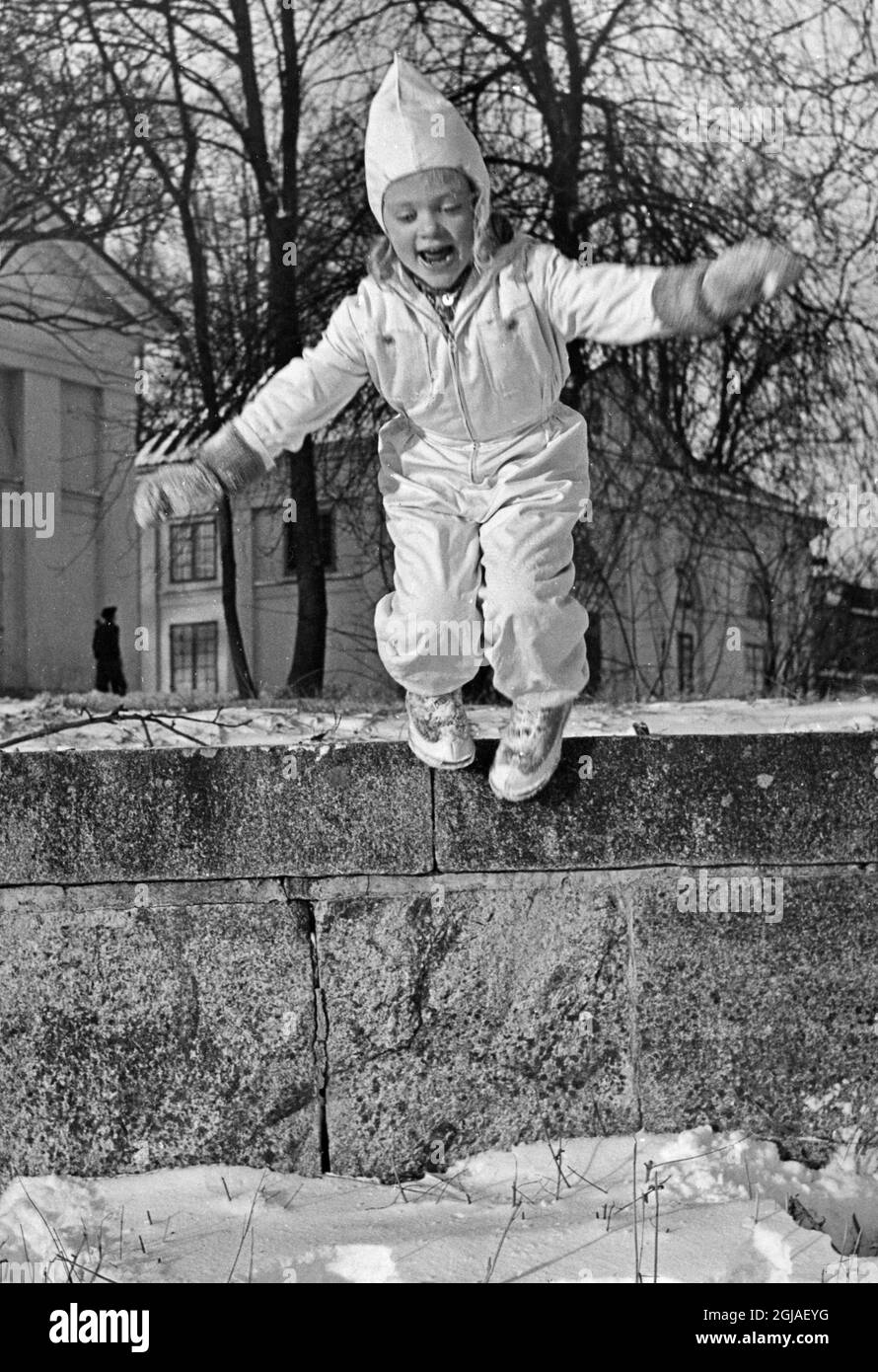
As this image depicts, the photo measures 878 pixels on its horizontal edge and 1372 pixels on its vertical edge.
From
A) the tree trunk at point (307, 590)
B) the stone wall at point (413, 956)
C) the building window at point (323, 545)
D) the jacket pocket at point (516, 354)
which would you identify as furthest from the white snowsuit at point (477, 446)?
the building window at point (323, 545)

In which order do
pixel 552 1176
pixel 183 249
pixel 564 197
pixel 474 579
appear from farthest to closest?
pixel 183 249 → pixel 564 197 → pixel 552 1176 → pixel 474 579

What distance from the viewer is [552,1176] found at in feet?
8.31

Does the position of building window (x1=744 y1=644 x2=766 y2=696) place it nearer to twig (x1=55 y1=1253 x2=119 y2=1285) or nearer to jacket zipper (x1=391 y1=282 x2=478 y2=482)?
jacket zipper (x1=391 y1=282 x2=478 y2=482)

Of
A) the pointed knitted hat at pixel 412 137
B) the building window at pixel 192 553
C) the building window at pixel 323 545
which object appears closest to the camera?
the pointed knitted hat at pixel 412 137

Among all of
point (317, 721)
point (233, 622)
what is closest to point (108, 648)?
point (233, 622)

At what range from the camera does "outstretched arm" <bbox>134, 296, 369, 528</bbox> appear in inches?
91.4

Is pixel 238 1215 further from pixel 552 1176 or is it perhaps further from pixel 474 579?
pixel 474 579

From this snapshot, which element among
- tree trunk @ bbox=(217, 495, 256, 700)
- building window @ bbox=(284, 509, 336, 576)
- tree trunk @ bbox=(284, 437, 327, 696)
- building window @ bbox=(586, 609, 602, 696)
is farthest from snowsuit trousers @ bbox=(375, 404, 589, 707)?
Answer: building window @ bbox=(284, 509, 336, 576)

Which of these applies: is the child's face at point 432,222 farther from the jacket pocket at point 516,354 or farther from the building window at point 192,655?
the building window at point 192,655

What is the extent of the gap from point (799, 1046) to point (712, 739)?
667 millimetres

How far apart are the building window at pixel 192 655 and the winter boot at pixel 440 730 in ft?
12.7

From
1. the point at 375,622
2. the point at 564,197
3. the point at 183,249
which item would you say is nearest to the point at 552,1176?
the point at 375,622

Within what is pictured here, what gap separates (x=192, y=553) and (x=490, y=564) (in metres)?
4.64

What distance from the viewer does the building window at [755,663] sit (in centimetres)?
652
